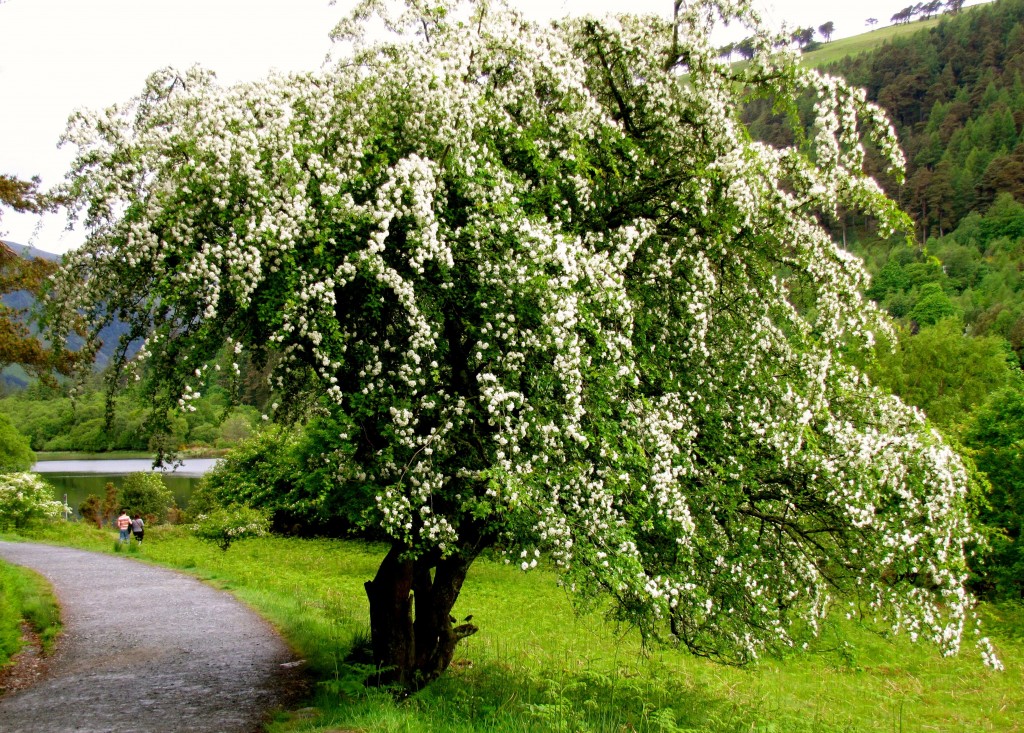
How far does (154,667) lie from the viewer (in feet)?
43.2

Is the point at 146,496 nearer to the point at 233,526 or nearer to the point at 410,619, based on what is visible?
the point at 233,526

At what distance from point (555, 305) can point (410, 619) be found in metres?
5.88

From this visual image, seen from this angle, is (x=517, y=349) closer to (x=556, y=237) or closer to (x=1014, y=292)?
(x=556, y=237)

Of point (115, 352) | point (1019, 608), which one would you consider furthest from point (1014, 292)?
point (115, 352)

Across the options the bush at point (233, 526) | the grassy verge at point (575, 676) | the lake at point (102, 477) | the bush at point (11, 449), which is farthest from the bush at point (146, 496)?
the grassy verge at point (575, 676)

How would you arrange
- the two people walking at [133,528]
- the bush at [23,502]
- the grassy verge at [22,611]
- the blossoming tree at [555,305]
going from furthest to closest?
the bush at [23,502] → the two people walking at [133,528] → the grassy verge at [22,611] → the blossoming tree at [555,305]

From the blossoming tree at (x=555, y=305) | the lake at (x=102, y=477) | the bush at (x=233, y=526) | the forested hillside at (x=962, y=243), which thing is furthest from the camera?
the lake at (x=102, y=477)

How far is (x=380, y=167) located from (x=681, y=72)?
208 inches

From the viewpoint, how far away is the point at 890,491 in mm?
9891

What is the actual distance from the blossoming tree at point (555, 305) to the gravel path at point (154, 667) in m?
2.62

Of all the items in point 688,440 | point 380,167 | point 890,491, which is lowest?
point 890,491

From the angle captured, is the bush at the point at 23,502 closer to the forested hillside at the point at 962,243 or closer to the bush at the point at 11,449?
the bush at the point at 11,449

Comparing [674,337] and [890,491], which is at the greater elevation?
[674,337]

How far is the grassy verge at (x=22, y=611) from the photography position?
14.1 m
